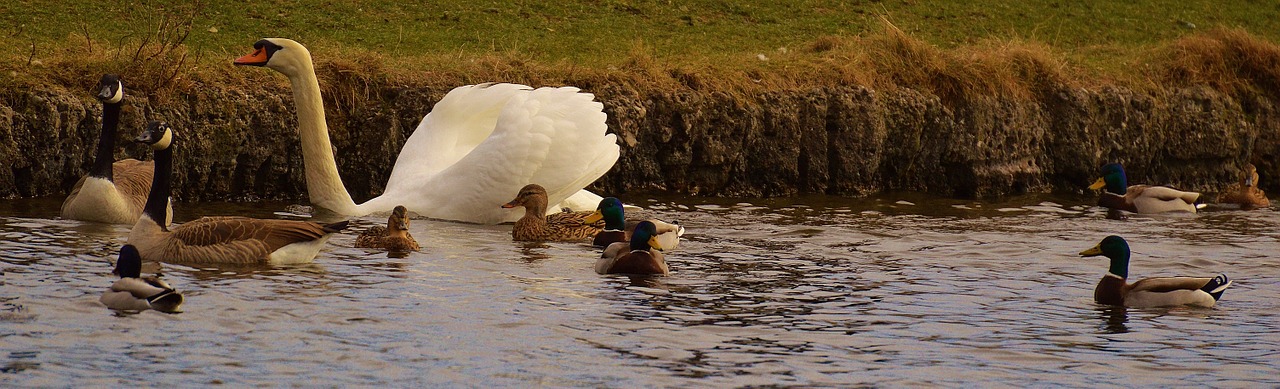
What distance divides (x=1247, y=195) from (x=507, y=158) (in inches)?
278

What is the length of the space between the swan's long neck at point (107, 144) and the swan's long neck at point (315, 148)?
130 centimetres

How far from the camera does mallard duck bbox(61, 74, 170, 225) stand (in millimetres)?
10477

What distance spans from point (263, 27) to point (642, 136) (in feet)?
13.9

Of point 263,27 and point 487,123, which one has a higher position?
point 263,27

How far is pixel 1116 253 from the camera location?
9.35 metres

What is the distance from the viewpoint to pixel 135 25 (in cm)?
1528

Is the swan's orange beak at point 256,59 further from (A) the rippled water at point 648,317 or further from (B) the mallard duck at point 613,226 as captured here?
(B) the mallard duck at point 613,226

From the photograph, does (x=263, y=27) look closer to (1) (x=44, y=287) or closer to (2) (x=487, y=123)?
(2) (x=487, y=123)

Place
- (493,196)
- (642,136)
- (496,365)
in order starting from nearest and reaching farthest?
(496,365) < (493,196) < (642,136)

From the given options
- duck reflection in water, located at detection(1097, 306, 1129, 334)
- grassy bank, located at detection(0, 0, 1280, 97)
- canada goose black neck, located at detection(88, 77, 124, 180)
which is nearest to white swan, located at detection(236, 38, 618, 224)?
canada goose black neck, located at detection(88, 77, 124, 180)

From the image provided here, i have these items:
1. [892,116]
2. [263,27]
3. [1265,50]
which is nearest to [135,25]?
[263,27]

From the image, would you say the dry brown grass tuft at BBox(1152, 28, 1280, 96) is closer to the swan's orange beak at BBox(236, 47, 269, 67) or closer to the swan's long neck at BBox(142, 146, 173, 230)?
the swan's orange beak at BBox(236, 47, 269, 67)

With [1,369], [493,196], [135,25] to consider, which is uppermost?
[135,25]

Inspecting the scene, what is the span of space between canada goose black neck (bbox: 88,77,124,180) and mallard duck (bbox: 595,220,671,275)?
11.1 ft
